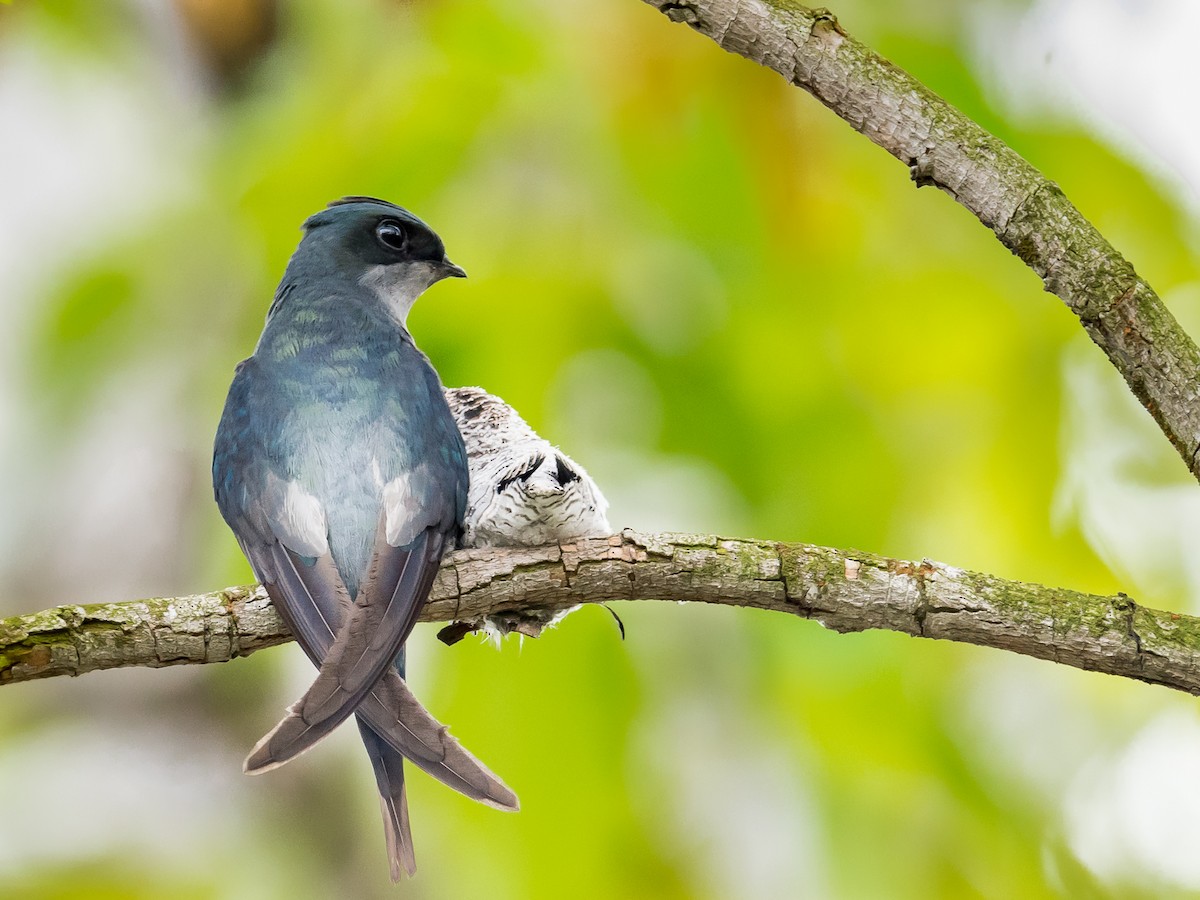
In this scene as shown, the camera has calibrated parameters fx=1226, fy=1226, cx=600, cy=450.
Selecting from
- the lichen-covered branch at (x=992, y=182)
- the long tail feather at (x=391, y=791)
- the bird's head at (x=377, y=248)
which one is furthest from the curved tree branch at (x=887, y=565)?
the bird's head at (x=377, y=248)

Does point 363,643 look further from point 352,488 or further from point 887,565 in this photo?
point 887,565

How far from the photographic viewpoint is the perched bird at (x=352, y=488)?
2.21 metres

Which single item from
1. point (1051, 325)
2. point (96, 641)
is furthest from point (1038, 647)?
point (1051, 325)

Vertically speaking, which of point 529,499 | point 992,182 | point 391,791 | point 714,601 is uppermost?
point 992,182

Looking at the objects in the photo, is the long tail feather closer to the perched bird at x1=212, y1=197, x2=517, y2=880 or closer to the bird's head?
the perched bird at x1=212, y1=197, x2=517, y2=880

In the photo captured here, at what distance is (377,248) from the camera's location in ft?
10.7

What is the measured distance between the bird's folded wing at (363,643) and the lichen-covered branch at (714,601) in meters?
0.07

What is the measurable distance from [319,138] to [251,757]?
2.32m

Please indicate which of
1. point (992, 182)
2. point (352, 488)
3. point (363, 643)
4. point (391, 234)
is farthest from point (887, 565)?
point (391, 234)

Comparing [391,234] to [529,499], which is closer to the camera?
[529,499]

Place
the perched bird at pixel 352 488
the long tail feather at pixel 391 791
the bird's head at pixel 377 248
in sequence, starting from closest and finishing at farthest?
1. the perched bird at pixel 352 488
2. the long tail feather at pixel 391 791
3. the bird's head at pixel 377 248

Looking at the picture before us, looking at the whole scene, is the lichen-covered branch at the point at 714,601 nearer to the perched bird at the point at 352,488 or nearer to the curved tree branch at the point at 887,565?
the curved tree branch at the point at 887,565

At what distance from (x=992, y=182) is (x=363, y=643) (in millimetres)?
1397

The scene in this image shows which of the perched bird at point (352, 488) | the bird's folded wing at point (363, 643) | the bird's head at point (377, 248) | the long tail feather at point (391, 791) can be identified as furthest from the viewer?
the bird's head at point (377, 248)
